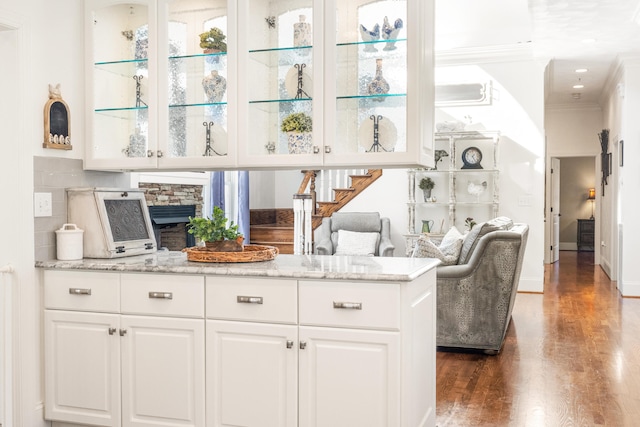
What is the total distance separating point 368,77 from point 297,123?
16.4 inches

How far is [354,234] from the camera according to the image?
822cm

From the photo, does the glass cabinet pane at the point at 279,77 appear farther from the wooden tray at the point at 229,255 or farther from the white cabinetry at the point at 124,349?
the white cabinetry at the point at 124,349

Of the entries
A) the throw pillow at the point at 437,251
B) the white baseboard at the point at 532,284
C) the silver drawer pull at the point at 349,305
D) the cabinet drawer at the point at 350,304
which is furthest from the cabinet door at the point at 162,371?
the white baseboard at the point at 532,284

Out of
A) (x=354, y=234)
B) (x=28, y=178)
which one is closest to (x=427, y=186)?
(x=354, y=234)

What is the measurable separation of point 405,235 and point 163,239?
3.08 meters

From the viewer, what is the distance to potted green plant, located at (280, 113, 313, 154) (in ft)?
10.5

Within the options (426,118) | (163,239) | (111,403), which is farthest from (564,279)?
(111,403)

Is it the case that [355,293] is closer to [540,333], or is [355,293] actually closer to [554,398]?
[554,398]

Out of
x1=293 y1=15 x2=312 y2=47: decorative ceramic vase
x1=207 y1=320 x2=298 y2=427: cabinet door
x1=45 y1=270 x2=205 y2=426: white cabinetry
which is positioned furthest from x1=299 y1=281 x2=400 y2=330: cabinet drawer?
x1=293 y1=15 x2=312 y2=47: decorative ceramic vase

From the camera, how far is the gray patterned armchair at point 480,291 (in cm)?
486

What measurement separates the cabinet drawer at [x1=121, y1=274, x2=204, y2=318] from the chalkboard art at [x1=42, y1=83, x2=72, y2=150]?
0.82m

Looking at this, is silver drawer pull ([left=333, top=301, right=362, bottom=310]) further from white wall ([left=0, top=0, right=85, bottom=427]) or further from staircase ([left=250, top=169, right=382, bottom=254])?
staircase ([left=250, top=169, right=382, bottom=254])

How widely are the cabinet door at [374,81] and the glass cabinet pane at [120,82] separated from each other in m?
1.09

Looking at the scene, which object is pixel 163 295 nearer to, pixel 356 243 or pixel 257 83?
pixel 257 83
